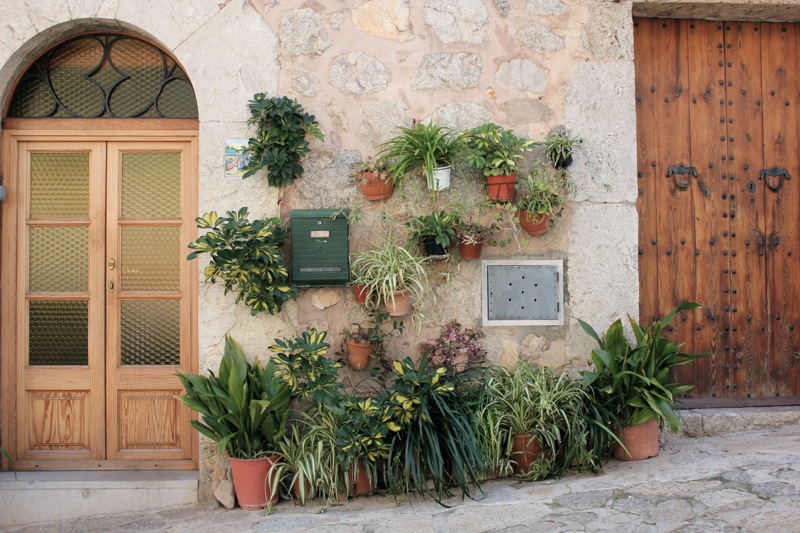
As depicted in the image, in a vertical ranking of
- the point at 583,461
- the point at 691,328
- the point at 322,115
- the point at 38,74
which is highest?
the point at 38,74

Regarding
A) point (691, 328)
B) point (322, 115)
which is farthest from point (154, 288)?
point (691, 328)

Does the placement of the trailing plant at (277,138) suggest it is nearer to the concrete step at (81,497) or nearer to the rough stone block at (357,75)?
the rough stone block at (357,75)

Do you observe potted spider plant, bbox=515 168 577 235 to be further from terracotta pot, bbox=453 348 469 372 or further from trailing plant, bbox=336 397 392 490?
→ trailing plant, bbox=336 397 392 490

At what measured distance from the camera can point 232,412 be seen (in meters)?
3.68

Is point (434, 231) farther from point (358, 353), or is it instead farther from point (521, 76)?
point (521, 76)

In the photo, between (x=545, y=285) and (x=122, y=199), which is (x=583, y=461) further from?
(x=122, y=199)

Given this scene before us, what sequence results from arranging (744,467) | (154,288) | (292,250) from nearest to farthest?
(744,467)
(292,250)
(154,288)

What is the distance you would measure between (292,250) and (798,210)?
335 cm

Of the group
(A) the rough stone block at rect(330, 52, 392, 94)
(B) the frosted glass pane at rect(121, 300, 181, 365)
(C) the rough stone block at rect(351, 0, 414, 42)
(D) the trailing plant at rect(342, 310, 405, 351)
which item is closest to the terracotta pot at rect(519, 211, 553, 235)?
(D) the trailing plant at rect(342, 310, 405, 351)

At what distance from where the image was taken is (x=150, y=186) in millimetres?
4254

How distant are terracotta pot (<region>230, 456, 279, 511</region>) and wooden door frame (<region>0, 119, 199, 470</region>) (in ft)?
1.98

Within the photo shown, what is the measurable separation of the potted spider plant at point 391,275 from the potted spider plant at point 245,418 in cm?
73

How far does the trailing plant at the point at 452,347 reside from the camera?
3982 millimetres

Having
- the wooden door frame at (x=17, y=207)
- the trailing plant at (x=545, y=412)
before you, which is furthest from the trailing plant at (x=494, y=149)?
the wooden door frame at (x=17, y=207)
